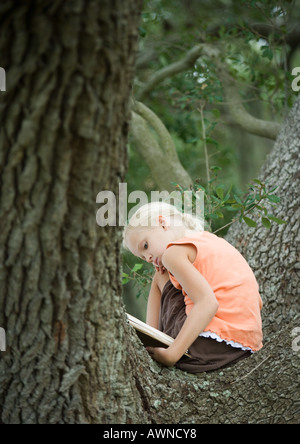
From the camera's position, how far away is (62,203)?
1.16 m

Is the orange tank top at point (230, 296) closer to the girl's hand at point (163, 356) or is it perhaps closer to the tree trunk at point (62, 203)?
the girl's hand at point (163, 356)

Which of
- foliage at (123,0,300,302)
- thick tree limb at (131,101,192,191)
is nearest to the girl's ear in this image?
foliage at (123,0,300,302)

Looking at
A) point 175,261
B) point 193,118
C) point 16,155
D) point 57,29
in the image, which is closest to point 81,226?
point 16,155

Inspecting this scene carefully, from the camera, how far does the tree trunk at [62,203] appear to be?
104cm

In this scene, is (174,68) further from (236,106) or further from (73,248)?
(73,248)

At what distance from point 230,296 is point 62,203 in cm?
105

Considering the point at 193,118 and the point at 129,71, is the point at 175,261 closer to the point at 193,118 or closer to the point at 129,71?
the point at 129,71

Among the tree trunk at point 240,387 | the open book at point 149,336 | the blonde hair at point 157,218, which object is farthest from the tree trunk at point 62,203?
the blonde hair at point 157,218

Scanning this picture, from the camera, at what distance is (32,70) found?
1.04 meters

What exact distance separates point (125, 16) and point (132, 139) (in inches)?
97.4

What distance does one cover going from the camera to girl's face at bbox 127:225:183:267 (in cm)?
213

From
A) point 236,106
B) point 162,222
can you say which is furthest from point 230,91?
point 162,222

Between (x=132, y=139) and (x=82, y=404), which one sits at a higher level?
(x=132, y=139)

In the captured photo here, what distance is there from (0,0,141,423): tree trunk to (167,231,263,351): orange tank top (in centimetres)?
61
